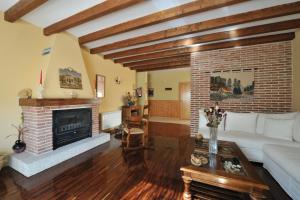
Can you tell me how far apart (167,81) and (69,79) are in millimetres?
5889

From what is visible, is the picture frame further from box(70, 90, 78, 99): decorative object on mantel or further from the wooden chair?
the wooden chair

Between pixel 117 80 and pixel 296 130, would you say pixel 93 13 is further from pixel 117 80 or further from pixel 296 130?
pixel 296 130

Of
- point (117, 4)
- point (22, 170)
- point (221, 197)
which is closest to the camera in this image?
point (221, 197)

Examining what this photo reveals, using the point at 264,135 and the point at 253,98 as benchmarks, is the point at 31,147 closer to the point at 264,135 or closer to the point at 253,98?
the point at 264,135

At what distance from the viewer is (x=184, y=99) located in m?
7.91

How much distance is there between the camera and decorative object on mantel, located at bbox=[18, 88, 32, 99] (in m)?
2.76

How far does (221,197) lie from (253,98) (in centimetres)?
306

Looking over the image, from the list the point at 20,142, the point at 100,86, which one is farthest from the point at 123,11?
the point at 20,142

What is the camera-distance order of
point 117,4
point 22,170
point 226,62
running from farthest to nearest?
point 226,62 → point 22,170 → point 117,4

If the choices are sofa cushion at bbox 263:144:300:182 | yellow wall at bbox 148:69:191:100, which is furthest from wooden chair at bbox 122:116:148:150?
yellow wall at bbox 148:69:191:100

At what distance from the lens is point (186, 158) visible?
9.57 ft

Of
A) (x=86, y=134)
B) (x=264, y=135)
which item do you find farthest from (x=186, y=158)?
(x=86, y=134)

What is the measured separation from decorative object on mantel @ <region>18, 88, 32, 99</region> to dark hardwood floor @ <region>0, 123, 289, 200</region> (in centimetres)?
128

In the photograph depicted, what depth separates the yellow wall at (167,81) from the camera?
7.95 m
